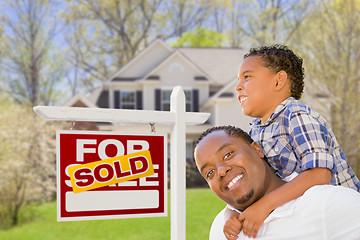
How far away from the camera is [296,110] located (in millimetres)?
1760

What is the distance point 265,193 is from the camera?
1.71 m

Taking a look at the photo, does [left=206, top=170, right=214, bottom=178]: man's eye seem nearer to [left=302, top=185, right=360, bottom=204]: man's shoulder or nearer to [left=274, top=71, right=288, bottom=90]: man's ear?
[left=302, top=185, right=360, bottom=204]: man's shoulder

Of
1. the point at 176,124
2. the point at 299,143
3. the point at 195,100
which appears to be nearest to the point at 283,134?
the point at 299,143

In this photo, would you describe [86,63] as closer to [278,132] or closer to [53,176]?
[53,176]

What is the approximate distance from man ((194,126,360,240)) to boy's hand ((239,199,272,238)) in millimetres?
15

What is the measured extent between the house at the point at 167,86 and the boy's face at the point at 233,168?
612 inches

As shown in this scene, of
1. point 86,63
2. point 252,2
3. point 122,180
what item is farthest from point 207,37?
point 122,180

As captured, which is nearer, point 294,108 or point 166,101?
point 294,108

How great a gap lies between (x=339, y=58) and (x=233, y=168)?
11.5 m

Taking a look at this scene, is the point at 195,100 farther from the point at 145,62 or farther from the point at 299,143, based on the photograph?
the point at 299,143

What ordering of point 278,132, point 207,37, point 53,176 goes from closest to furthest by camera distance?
point 278,132 < point 53,176 < point 207,37

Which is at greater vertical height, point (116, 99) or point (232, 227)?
point (116, 99)

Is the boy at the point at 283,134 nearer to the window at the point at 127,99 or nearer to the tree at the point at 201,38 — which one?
the window at the point at 127,99

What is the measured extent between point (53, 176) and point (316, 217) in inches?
545
